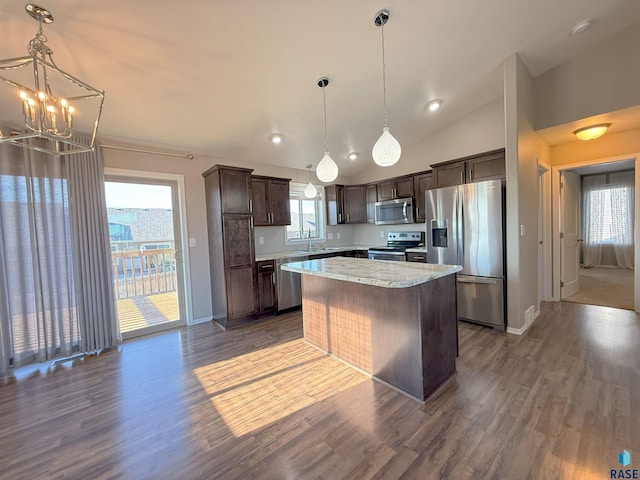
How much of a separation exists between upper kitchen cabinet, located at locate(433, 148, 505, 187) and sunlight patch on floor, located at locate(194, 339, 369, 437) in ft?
9.76

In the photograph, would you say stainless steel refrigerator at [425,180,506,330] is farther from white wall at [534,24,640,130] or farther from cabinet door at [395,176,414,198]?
white wall at [534,24,640,130]

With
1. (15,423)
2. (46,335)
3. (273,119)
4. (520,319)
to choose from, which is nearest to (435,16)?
(273,119)

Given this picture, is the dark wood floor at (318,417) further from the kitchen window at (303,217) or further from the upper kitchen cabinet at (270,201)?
the kitchen window at (303,217)

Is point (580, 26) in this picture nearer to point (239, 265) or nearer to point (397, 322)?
point (397, 322)

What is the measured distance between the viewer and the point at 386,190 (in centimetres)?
516

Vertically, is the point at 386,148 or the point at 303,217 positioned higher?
the point at 386,148

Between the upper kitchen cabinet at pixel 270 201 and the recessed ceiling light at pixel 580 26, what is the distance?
3.86 metres

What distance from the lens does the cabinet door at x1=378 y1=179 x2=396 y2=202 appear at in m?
5.05

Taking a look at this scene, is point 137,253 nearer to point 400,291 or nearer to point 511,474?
point 400,291

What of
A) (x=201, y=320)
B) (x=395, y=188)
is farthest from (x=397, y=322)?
(x=395, y=188)

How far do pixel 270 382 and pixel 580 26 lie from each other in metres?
4.69

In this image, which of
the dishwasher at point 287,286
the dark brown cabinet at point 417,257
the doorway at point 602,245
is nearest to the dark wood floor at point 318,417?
the dishwasher at point 287,286

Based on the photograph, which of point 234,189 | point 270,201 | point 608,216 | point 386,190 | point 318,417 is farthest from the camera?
point 608,216

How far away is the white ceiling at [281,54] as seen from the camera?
199 cm
